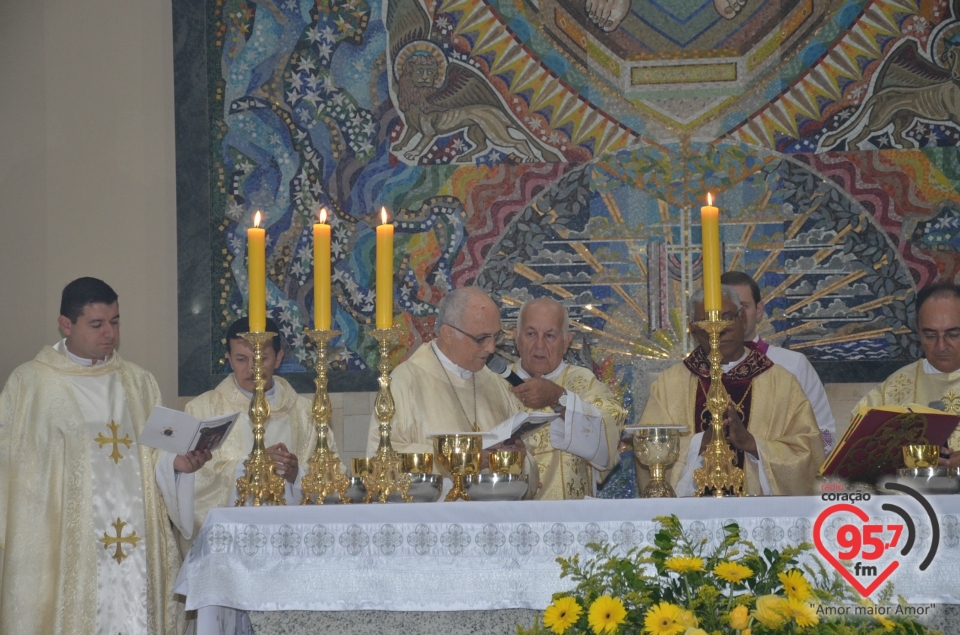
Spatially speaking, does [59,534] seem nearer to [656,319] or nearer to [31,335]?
[31,335]

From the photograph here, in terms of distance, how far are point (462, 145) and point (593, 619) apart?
214 inches

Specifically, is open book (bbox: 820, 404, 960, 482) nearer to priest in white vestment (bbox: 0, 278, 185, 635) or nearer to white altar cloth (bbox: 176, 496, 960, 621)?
white altar cloth (bbox: 176, 496, 960, 621)

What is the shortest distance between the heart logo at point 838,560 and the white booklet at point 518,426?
3.40 feet

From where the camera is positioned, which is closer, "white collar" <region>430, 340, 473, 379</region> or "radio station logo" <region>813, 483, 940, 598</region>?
"radio station logo" <region>813, 483, 940, 598</region>

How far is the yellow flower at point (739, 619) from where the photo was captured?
76.5 inches

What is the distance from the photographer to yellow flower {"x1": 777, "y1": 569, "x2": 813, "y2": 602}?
6.51ft

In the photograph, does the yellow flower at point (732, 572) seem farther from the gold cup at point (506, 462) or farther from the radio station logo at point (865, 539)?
the gold cup at point (506, 462)

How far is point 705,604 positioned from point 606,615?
0.20 metres

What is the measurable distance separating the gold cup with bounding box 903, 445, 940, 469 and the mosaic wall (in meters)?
2.82

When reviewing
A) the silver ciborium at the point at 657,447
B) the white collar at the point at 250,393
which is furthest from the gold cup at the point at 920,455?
the white collar at the point at 250,393

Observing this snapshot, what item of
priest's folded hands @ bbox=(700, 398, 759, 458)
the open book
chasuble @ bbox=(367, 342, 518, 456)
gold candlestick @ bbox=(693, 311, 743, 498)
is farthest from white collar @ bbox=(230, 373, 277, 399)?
the open book

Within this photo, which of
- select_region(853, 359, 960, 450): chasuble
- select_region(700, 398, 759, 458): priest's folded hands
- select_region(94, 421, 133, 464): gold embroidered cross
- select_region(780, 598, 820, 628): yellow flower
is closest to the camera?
select_region(780, 598, 820, 628): yellow flower

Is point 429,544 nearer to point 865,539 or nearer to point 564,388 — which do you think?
point 865,539

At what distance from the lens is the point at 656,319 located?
699cm
